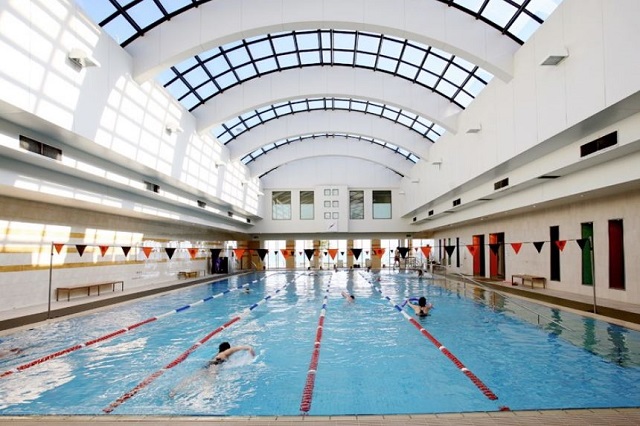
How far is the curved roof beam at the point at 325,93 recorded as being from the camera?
1616 centimetres

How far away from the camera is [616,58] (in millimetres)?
6648

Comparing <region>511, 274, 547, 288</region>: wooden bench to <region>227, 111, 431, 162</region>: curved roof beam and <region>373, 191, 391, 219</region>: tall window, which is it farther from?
<region>373, 191, 391, 219</region>: tall window

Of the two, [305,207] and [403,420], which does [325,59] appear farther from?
[305,207]

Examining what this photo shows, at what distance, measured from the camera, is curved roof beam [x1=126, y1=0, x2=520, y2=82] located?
1098 centimetres

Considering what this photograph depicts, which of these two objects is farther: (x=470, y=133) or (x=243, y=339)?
(x=470, y=133)

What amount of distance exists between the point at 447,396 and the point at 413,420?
1527mm

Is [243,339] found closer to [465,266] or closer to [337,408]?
[337,408]

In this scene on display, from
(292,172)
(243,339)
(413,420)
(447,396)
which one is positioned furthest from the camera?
(292,172)

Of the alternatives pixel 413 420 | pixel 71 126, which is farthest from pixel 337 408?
pixel 71 126

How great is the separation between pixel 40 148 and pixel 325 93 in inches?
416

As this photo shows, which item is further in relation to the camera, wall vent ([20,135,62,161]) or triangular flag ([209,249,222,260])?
triangular flag ([209,249,222,260])

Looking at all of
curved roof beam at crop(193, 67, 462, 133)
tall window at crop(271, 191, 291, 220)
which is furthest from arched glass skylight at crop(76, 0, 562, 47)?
tall window at crop(271, 191, 291, 220)

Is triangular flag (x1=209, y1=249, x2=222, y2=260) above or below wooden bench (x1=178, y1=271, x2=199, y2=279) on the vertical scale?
above

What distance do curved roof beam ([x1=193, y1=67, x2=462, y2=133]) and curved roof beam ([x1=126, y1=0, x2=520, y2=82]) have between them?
4.91 metres
